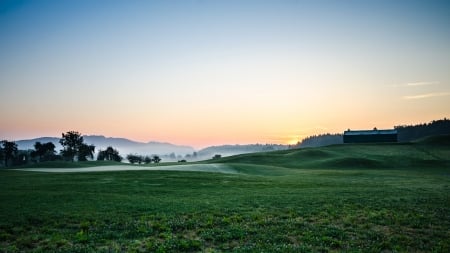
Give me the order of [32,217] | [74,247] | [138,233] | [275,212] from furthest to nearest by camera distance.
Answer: [275,212] < [32,217] < [138,233] < [74,247]

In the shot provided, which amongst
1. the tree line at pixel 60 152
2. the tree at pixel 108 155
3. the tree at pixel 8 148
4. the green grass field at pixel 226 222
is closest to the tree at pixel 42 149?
the tree line at pixel 60 152

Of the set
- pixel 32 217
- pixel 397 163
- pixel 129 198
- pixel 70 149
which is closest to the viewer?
pixel 32 217

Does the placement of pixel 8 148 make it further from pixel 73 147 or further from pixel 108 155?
pixel 108 155

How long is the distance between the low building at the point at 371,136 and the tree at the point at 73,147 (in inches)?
5851

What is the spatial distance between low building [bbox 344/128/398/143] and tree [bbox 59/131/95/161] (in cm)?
14862

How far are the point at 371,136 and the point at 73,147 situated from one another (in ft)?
544

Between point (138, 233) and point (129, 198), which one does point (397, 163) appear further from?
point (138, 233)

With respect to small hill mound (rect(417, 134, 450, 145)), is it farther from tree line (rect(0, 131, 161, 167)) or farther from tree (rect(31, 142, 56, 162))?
tree (rect(31, 142, 56, 162))

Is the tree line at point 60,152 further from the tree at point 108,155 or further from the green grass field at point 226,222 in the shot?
the green grass field at point 226,222

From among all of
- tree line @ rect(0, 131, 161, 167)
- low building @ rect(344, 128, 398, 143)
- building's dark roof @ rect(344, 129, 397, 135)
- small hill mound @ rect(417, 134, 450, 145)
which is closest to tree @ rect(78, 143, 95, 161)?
tree line @ rect(0, 131, 161, 167)

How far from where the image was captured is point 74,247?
52.3 feet

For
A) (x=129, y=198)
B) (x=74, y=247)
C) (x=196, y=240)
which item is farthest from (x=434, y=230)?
(x=129, y=198)

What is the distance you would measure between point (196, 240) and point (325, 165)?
79.7 metres

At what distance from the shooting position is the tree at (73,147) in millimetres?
149500
